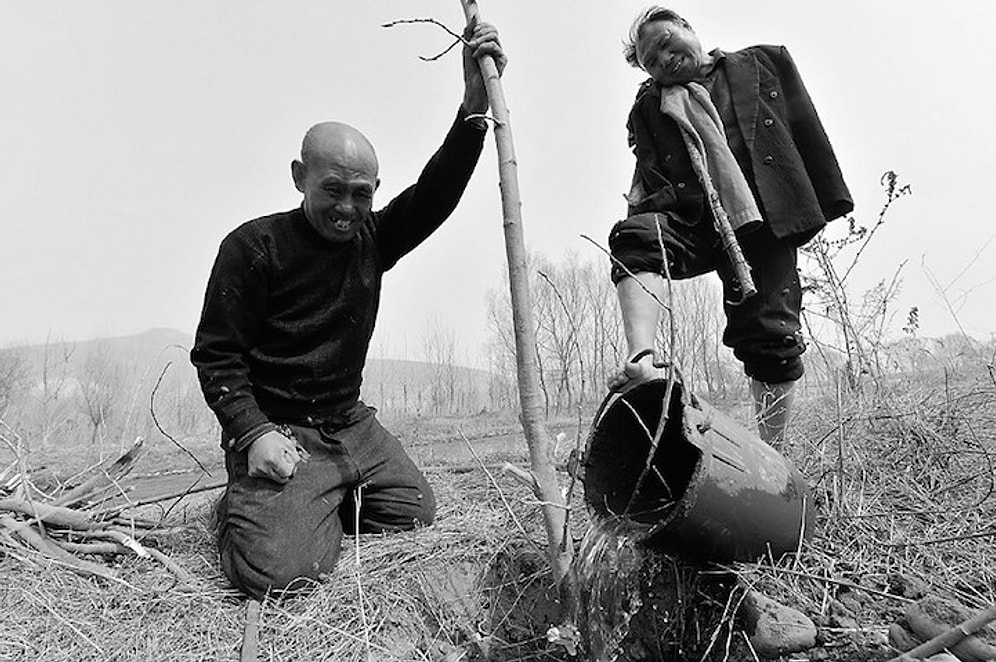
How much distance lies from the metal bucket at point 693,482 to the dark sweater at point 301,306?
1.18m

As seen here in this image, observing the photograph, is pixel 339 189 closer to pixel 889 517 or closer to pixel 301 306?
pixel 301 306

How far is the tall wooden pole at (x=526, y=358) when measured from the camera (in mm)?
2053

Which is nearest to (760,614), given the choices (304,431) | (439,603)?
(439,603)

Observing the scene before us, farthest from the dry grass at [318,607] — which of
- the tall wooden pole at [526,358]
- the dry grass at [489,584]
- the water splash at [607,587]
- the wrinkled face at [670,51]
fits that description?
the wrinkled face at [670,51]

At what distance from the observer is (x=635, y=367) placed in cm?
189

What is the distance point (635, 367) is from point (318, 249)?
1396 millimetres

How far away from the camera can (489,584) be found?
2.37m

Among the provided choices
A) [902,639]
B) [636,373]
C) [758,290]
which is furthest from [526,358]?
[902,639]

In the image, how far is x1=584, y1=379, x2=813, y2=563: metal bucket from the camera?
171 cm

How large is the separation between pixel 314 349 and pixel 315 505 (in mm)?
600

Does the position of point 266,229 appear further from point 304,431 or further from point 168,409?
point 168,409

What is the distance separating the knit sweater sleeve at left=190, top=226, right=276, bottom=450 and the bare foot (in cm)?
126

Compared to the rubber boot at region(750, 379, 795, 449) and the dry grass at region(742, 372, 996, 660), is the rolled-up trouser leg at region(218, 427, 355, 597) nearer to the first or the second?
the dry grass at region(742, 372, 996, 660)

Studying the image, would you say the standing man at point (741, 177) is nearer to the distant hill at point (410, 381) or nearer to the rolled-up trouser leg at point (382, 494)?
the rolled-up trouser leg at point (382, 494)
